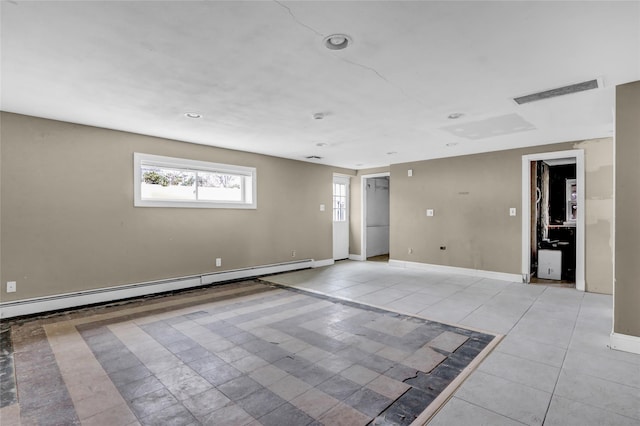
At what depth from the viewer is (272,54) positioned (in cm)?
240

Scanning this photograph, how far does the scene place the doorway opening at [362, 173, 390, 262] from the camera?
848 centimetres

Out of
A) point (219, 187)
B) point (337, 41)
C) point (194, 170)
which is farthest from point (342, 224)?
point (337, 41)

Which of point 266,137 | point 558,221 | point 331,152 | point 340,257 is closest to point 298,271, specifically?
point 340,257

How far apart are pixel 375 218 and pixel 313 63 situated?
6797 millimetres

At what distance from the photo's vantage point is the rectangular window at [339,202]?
8.30 metres

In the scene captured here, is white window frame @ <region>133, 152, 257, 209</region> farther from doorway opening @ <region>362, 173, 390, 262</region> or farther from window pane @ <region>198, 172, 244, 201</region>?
doorway opening @ <region>362, 173, 390, 262</region>

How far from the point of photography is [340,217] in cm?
845

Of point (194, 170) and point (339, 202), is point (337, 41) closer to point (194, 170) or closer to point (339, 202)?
point (194, 170)

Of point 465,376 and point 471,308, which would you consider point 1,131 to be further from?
point 471,308

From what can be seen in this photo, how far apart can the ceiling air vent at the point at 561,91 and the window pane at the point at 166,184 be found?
4829mm

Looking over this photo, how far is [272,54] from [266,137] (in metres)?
2.57

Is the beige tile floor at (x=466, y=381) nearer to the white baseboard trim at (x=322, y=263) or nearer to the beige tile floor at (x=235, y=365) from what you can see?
the beige tile floor at (x=235, y=365)

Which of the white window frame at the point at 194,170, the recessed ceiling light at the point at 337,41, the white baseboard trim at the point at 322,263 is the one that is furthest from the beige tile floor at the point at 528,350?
the recessed ceiling light at the point at 337,41

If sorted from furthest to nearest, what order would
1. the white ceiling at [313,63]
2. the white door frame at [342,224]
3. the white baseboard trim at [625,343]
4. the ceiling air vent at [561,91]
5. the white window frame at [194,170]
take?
the white door frame at [342,224], the white window frame at [194,170], the ceiling air vent at [561,91], the white baseboard trim at [625,343], the white ceiling at [313,63]
